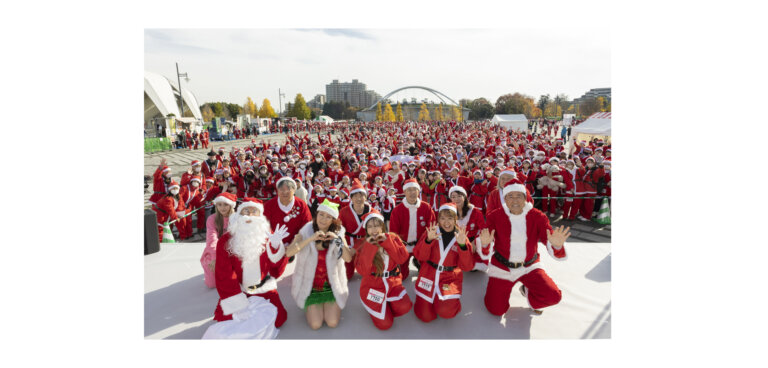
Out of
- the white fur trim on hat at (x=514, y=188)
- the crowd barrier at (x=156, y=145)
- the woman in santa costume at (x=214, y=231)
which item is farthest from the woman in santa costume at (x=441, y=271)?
the crowd barrier at (x=156, y=145)

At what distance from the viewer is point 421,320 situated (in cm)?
354

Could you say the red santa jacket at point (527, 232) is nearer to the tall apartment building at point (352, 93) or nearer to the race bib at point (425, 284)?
the race bib at point (425, 284)

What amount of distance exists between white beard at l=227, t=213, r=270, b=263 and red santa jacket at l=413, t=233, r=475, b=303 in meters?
1.52

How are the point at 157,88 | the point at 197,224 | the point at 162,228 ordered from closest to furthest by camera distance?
1. the point at 162,228
2. the point at 197,224
3. the point at 157,88

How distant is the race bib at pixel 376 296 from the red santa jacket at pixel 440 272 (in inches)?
16.6

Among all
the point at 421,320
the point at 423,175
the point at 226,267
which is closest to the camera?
the point at 226,267

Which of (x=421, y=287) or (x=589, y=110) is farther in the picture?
(x=589, y=110)

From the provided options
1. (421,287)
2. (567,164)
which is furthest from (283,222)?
(567,164)

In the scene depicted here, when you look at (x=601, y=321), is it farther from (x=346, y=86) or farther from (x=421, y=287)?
(x=346, y=86)

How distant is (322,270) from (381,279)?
610 mm

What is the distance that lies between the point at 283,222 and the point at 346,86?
15440 centimetres

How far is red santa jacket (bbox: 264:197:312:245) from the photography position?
4453 millimetres

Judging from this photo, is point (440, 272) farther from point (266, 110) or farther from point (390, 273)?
point (266, 110)

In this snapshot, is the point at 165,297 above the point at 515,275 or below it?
below
